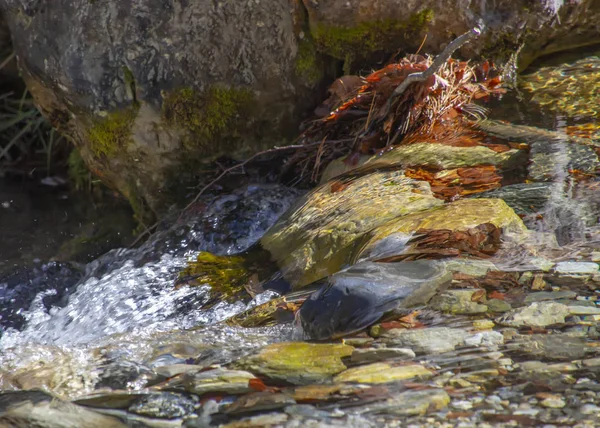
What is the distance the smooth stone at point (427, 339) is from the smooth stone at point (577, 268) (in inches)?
21.2

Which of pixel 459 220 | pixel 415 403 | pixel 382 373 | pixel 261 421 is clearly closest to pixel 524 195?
pixel 459 220

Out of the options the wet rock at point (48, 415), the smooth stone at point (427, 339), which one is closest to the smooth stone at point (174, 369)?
the wet rock at point (48, 415)

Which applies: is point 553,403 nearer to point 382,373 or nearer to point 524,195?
point 382,373

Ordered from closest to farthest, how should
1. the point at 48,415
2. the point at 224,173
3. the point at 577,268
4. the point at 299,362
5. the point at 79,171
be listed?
1. the point at 48,415
2. the point at 299,362
3. the point at 577,268
4. the point at 224,173
5. the point at 79,171

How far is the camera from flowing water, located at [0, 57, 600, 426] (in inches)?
70.4

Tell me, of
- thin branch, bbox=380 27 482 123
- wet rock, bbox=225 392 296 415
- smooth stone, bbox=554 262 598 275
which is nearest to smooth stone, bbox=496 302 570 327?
smooth stone, bbox=554 262 598 275

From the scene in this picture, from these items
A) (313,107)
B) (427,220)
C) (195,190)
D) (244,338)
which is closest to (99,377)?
(244,338)

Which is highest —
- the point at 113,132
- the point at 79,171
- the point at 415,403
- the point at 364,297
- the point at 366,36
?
the point at 366,36

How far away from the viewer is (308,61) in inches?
175

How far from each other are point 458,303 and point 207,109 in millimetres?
2585

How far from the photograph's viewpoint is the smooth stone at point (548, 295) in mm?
2215

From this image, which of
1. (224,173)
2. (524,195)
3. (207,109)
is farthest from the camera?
(207,109)

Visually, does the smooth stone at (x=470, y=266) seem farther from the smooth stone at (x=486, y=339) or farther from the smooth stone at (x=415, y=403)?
the smooth stone at (x=415, y=403)

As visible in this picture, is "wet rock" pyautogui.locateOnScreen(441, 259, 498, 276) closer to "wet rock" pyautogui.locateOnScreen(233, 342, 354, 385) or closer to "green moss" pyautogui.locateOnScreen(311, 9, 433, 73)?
"wet rock" pyautogui.locateOnScreen(233, 342, 354, 385)
